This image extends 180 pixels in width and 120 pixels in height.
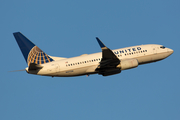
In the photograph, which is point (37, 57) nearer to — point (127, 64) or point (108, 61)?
point (108, 61)

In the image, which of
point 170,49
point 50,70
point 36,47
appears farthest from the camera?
point 170,49

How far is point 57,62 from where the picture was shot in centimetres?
4894

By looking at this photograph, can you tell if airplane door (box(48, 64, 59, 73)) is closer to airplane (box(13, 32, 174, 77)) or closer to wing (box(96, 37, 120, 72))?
airplane (box(13, 32, 174, 77))

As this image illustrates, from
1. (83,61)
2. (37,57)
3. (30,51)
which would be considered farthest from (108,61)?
(30,51)

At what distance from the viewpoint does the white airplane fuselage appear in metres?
48.0

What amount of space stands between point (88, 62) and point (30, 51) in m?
11.0

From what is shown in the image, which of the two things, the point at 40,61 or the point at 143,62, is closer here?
the point at 40,61

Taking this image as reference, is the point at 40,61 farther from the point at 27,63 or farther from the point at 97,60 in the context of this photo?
the point at 97,60

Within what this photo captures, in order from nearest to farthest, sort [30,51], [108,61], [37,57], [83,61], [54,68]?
[54,68], [108,61], [83,61], [37,57], [30,51]

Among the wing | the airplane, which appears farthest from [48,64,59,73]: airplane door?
the wing

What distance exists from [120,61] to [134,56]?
401 centimetres

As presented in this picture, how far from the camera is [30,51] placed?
50.5 m

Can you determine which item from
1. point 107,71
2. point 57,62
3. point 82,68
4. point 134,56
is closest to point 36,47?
point 57,62

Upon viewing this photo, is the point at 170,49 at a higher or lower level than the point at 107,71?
higher
